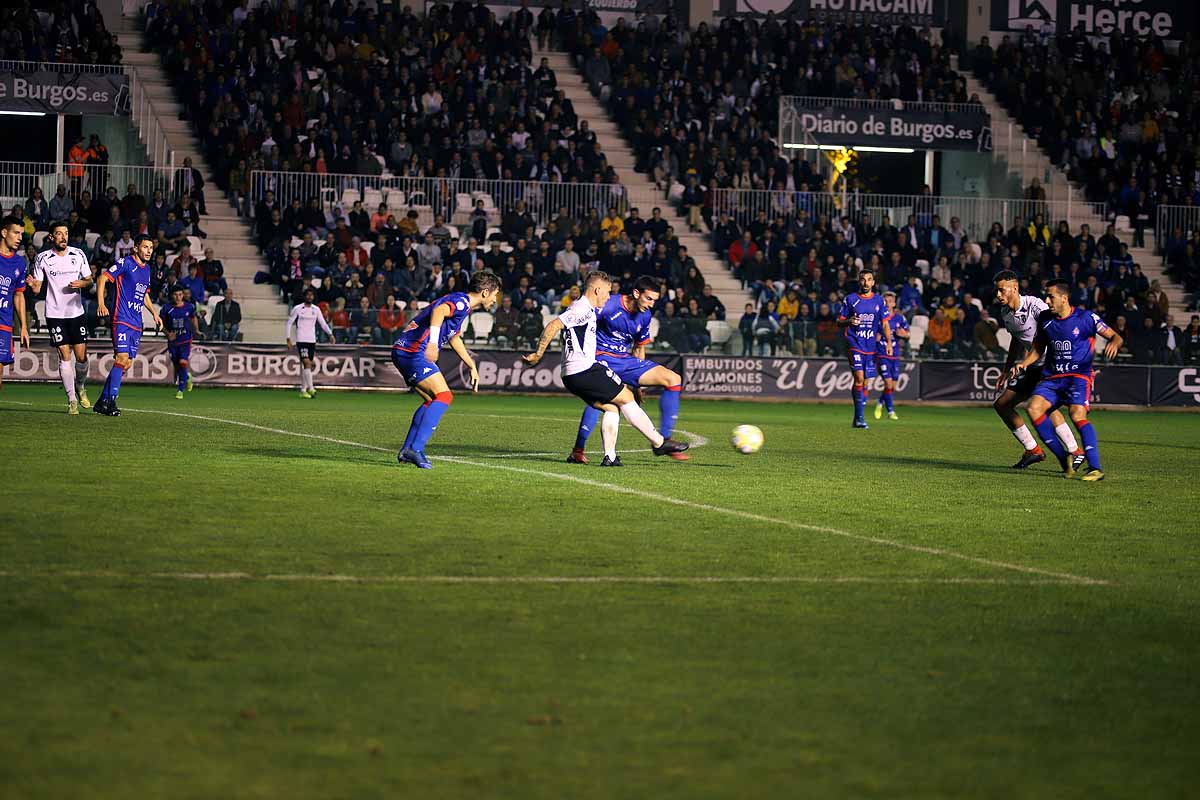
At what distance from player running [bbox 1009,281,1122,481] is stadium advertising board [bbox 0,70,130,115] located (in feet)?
87.4

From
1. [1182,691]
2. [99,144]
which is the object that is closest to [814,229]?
[99,144]

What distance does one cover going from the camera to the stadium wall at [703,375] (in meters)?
30.4

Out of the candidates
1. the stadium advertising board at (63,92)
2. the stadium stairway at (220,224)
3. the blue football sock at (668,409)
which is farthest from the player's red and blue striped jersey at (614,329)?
the stadium advertising board at (63,92)

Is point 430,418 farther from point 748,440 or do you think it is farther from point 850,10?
point 850,10

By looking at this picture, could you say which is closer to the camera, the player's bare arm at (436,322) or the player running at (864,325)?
the player's bare arm at (436,322)

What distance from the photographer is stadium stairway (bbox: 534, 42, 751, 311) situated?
37281 millimetres

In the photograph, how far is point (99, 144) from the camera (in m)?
34.9

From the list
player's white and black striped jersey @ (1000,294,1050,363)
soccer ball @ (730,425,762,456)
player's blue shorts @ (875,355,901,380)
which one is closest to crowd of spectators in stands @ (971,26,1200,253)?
player's blue shorts @ (875,355,901,380)

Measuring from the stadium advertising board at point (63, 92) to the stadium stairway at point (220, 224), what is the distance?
1.45 m

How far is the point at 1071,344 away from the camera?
15.8 m

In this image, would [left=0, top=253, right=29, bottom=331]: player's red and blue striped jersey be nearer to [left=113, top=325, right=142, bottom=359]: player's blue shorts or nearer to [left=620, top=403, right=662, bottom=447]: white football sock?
[left=113, top=325, right=142, bottom=359]: player's blue shorts

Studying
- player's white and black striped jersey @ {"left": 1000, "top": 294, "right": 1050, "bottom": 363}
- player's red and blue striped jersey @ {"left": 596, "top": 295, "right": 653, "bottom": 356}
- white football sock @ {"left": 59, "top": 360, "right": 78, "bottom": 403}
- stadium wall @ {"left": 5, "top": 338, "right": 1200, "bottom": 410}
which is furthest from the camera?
stadium wall @ {"left": 5, "top": 338, "right": 1200, "bottom": 410}

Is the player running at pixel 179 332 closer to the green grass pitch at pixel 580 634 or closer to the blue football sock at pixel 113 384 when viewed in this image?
the blue football sock at pixel 113 384

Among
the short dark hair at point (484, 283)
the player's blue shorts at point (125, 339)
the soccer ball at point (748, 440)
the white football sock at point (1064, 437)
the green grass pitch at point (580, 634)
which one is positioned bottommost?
the green grass pitch at point (580, 634)
